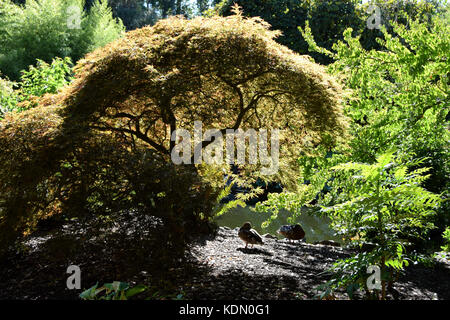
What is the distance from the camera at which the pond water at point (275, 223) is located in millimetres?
11534

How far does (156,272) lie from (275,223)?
31.3 ft

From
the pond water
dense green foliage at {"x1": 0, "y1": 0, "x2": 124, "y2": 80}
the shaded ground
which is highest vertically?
dense green foliage at {"x1": 0, "y1": 0, "x2": 124, "y2": 80}

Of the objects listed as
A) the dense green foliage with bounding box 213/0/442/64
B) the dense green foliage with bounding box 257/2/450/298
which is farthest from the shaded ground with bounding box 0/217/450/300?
the dense green foliage with bounding box 213/0/442/64

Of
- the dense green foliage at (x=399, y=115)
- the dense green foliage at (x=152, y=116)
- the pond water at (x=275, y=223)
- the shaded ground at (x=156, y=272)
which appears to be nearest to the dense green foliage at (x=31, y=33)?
the pond water at (x=275, y=223)

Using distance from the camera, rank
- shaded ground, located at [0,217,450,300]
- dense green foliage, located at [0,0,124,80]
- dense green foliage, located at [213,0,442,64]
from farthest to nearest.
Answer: dense green foliage, located at [213,0,442,64], dense green foliage, located at [0,0,124,80], shaded ground, located at [0,217,450,300]

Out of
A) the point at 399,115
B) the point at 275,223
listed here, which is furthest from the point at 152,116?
the point at 275,223

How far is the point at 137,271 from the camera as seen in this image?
3.80 metres

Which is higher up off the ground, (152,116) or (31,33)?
(31,33)

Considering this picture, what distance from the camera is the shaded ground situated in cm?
362

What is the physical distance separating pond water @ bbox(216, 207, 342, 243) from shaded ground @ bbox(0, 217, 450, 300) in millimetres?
6256

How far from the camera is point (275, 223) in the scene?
12891 mm

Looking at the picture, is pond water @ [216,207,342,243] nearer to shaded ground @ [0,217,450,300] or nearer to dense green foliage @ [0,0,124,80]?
shaded ground @ [0,217,450,300]

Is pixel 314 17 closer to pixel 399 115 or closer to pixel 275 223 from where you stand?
pixel 275 223
